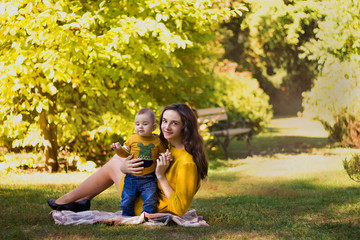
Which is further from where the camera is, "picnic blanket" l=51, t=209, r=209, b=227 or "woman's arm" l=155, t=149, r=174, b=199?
"picnic blanket" l=51, t=209, r=209, b=227

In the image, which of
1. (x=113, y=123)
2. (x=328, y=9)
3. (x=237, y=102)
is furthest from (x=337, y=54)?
(x=113, y=123)

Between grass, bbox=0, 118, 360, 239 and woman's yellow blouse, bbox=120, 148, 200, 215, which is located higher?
woman's yellow blouse, bbox=120, 148, 200, 215

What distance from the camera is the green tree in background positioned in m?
6.23

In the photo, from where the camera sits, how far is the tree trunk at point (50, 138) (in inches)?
302

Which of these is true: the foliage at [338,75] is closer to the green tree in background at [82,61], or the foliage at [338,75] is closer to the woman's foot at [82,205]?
the green tree in background at [82,61]

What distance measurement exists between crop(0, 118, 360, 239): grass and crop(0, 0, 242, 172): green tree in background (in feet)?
2.94

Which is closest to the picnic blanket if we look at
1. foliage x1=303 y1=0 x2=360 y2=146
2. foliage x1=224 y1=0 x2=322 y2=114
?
foliage x1=303 y1=0 x2=360 y2=146

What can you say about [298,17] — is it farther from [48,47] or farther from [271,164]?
[48,47]

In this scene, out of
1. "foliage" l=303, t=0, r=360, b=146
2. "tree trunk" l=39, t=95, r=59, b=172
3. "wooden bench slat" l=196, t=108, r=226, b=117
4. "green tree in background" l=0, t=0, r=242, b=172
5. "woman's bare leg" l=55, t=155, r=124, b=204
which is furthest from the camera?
"foliage" l=303, t=0, r=360, b=146

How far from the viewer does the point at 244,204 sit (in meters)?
5.41

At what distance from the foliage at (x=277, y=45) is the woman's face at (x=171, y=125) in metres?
9.71

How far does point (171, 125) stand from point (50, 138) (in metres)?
4.56

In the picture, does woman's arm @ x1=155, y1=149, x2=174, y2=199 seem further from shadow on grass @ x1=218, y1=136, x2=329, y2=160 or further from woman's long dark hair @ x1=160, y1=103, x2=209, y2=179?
shadow on grass @ x1=218, y1=136, x2=329, y2=160

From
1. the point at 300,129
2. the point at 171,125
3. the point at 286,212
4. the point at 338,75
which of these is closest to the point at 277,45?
the point at 300,129
